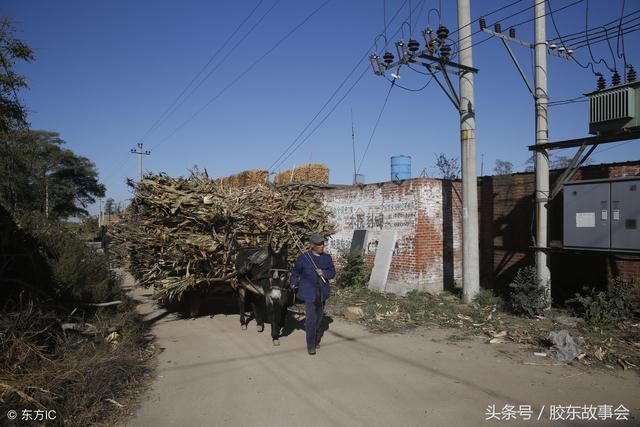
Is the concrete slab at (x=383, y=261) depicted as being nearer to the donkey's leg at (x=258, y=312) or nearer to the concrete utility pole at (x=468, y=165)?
the concrete utility pole at (x=468, y=165)

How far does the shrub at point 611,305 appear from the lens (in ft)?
26.8

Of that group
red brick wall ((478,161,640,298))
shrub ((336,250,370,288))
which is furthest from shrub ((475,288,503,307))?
shrub ((336,250,370,288))

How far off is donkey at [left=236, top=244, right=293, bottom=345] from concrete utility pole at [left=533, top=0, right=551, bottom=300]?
5.49m

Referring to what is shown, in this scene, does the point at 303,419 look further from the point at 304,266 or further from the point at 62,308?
the point at 62,308

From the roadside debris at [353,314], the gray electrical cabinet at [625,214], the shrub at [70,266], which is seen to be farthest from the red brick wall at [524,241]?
the shrub at [70,266]

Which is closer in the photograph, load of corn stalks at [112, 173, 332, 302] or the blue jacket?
the blue jacket

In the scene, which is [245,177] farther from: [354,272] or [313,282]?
[313,282]

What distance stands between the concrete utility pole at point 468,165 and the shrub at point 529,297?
1183mm

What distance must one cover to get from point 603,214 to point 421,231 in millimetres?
4644

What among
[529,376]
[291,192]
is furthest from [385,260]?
[529,376]

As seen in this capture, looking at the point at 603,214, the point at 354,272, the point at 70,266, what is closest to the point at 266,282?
the point at 70,266

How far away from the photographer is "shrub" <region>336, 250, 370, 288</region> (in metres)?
13.1

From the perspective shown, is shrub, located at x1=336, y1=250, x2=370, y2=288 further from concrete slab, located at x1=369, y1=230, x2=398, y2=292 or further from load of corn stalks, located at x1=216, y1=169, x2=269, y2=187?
load of corn stalks, located at x1=216, y1=169, x2=269, y2=187

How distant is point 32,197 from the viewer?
25812mm
